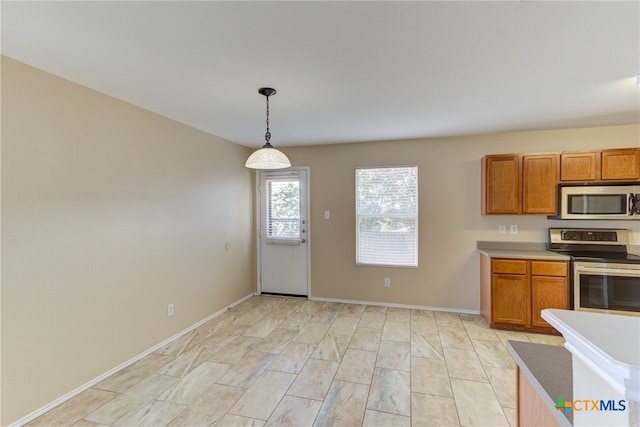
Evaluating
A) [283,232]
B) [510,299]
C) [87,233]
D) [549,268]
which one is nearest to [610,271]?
[549,268]

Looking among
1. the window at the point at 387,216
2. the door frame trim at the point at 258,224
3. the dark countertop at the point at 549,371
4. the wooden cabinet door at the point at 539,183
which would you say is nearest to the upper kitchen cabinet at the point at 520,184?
the wooden cabinet door at the point at 539,183

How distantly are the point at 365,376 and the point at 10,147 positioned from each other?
3086 mm

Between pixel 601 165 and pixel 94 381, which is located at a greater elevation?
pixel 601 165

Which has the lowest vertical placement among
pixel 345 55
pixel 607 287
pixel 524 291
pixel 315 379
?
pixel 315 379

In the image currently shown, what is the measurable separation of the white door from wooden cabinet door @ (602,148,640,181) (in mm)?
3680

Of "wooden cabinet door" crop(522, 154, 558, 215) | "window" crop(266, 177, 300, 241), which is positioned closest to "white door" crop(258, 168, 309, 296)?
"window" crop(266, 177, 300, 241)

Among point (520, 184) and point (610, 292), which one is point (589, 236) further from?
point (520, 184)

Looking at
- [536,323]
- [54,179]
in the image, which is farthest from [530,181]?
[54,179]

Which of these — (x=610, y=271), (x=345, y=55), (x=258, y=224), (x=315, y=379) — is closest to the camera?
(x=345, y=55)

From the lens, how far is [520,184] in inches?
144

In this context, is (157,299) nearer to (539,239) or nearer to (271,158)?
(271,158)

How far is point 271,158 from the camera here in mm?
2406

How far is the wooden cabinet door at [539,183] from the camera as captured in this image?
3.55 meters

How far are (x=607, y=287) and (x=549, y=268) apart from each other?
52cm
